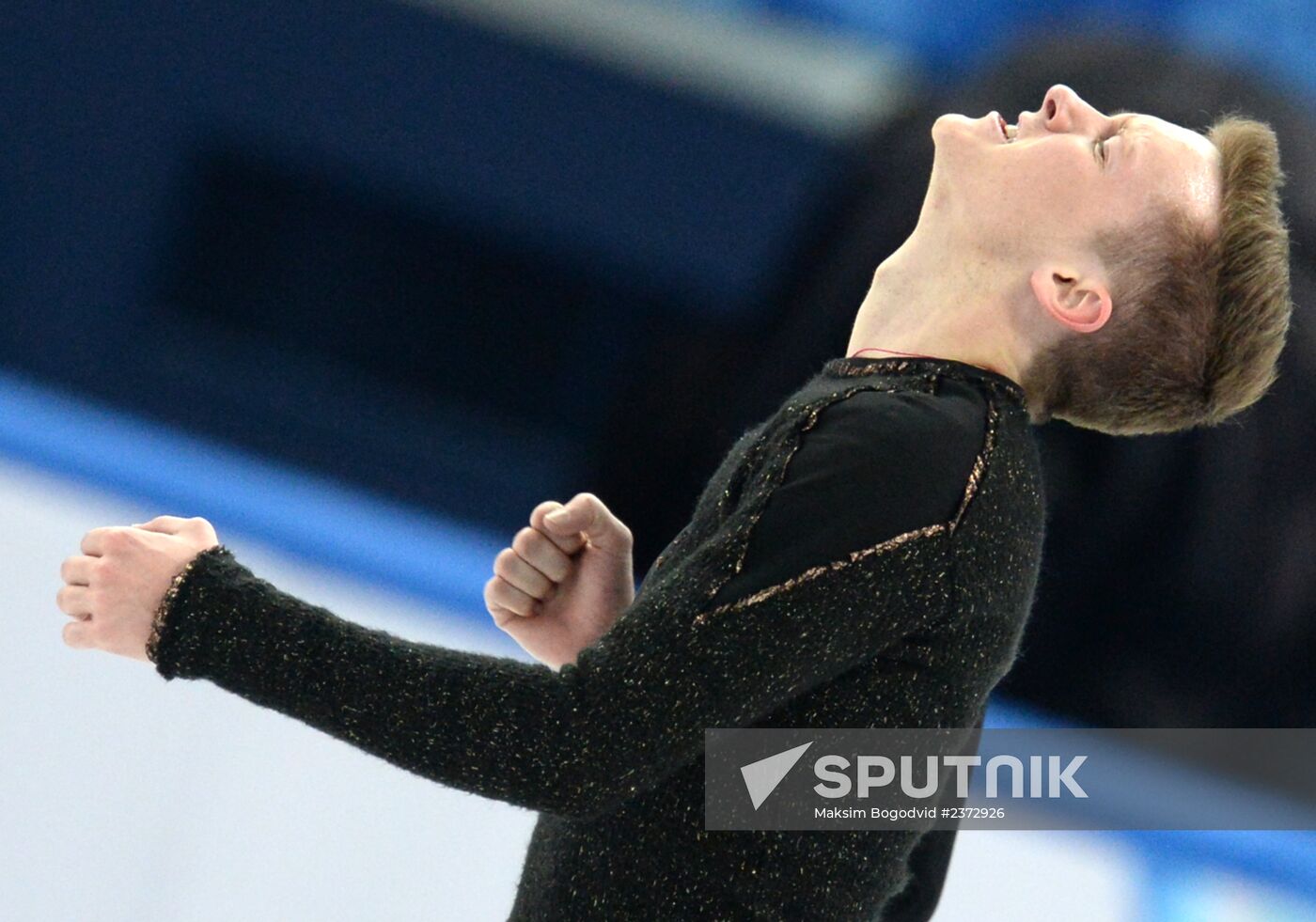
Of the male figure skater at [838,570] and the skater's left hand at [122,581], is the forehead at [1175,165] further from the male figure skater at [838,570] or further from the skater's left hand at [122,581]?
the skater's left hand at [122,581]

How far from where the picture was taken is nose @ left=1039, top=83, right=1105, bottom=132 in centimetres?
108

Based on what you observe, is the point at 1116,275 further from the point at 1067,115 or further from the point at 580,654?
the point at 580,654

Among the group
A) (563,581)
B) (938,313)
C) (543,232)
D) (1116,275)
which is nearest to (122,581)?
(563,581)

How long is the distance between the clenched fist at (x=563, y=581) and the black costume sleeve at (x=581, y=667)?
0.24 metres

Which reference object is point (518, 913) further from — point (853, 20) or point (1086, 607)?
point (853, 20)

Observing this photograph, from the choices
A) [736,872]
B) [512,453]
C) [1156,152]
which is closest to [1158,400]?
[1156,152]

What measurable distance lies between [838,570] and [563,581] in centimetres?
34

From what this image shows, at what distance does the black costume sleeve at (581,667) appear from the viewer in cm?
83

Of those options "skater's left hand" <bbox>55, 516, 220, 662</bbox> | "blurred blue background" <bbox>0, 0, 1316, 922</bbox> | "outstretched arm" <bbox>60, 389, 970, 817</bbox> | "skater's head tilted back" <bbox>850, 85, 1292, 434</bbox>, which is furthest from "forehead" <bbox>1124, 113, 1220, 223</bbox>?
"blurred blue background" <bbox>0, 0, 1316, 922</bbox>

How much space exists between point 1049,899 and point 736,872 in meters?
0.98

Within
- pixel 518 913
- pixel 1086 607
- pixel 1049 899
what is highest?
pixel 1086 607

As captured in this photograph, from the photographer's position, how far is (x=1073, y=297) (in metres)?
1.04

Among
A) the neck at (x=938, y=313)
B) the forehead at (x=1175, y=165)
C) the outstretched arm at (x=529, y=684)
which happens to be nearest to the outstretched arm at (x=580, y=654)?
the outstretched arm at (x=529, y=684)

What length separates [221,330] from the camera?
10.8ft
